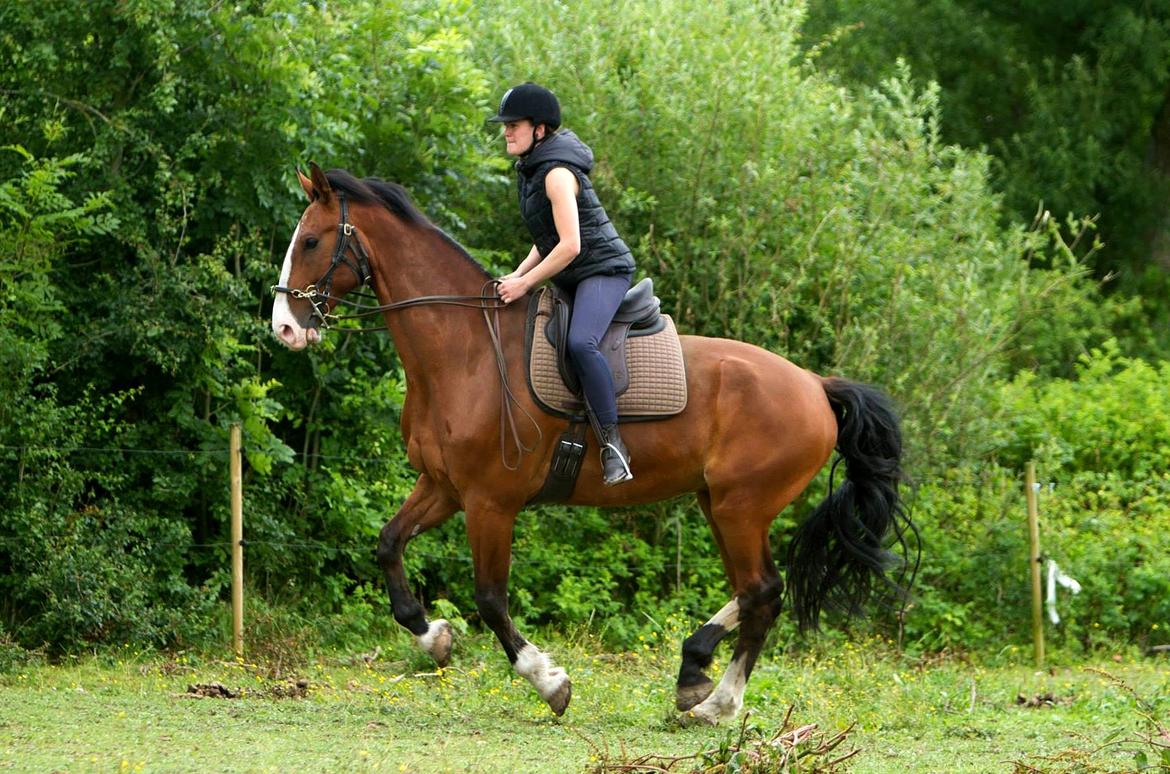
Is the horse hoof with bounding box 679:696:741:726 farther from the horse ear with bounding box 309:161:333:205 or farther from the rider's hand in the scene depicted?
the horse ear with bounding box 309:161:333:205

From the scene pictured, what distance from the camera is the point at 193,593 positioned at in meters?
9.59

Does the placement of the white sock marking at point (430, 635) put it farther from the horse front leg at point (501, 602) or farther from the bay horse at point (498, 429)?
the horse front leg at point (501, 602)

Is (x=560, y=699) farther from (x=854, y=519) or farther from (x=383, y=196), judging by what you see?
(x=383, y=196)

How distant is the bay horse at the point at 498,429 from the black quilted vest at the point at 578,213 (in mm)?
364

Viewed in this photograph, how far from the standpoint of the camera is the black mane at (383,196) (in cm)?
715

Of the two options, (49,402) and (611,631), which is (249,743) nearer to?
(49,402)

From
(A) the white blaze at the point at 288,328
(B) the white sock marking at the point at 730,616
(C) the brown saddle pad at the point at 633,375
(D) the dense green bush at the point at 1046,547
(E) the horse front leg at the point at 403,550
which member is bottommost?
(D) the dense green bush at the point at 1046,547

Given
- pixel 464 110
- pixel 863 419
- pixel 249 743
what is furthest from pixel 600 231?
pixel 464 110

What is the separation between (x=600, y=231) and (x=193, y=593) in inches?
168

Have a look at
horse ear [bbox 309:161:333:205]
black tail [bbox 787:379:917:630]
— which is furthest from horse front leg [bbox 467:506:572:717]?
black tail [bbox 787:379:917:630]

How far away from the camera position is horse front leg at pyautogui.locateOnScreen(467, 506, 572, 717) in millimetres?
6906

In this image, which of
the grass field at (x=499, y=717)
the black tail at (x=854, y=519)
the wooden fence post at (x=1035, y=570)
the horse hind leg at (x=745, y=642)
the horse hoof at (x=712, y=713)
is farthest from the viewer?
the wooden fence post at (x=1035, y=570)

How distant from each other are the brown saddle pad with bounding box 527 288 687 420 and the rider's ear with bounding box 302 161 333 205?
1151mm

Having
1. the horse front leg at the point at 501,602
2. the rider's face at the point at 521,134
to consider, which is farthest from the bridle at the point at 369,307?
the rider's face at the point at 521,134
